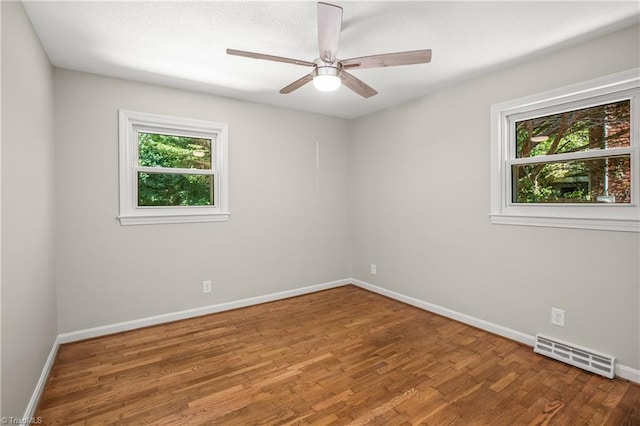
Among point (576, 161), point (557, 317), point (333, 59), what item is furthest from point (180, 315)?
point (576, 161)

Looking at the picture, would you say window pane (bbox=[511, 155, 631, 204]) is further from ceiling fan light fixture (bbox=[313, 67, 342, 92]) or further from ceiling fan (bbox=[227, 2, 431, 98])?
ceiling fan light fixture (bbox=[313, 67, 342, 92])

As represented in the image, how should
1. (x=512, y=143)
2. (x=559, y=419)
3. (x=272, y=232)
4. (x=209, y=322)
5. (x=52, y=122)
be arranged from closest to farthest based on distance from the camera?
(x=559, y=419) → (x=52, y=122) → (x=512, y=143) → (x=209, y=322) → (x=272, y=232)

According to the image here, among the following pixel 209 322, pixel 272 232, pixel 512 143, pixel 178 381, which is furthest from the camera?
pixel 272 232

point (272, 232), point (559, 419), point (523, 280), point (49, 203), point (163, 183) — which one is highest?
point (163, 183)

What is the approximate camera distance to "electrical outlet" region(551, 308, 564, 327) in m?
2.57

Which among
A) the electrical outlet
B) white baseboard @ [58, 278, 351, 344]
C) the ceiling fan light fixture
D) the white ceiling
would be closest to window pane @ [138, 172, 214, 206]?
the white ceiling

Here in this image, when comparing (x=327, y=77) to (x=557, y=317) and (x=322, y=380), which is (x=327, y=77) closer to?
(x=322, y=380)

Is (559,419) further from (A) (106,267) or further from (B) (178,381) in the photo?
(A) (106,267)

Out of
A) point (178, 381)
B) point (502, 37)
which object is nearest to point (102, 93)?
point (178, 381)

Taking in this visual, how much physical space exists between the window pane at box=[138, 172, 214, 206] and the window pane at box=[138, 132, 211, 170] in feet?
0.40

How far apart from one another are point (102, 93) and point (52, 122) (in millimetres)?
507

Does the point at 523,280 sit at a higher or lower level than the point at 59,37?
lower

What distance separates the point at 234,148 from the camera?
3.72 m

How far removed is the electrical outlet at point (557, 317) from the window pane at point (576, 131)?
131 cm
